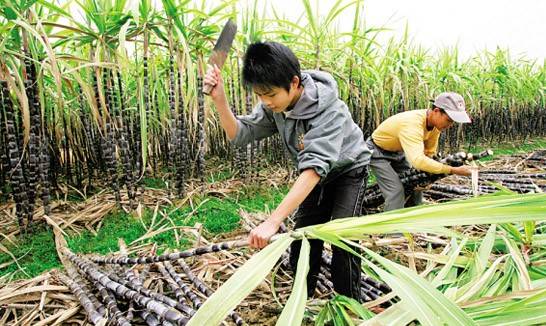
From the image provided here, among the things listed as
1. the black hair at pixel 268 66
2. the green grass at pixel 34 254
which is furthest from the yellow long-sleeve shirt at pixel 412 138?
the green grass at pixel 34 254

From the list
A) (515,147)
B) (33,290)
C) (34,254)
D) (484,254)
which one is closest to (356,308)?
(484,254)

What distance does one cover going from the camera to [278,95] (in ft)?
4.04

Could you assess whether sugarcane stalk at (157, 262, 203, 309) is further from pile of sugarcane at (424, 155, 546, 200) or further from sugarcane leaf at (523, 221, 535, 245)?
pile of sugarcane at (424, 155, 546, 200)

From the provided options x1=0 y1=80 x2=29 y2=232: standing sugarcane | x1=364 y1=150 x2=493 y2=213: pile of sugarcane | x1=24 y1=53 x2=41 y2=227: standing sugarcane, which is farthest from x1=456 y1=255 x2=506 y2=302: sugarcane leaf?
x1=24 y1=53 x2=41 y2=227: standing sugarcane

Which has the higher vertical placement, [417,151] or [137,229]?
[417,151]

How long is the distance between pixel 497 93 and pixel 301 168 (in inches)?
267

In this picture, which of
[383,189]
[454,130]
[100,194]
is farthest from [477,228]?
[454,130]

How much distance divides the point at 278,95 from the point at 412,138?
3.98 feet

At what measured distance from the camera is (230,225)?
2412mm

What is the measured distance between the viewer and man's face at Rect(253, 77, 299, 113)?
4.00ft

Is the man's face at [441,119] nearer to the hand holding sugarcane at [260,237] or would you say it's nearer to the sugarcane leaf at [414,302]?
the hand holding sugarcane at [260,237]

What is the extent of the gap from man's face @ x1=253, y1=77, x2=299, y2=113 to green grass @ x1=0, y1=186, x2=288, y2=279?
115 cm

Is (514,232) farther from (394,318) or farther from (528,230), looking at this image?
(394,318)

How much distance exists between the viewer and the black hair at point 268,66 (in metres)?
1.18
